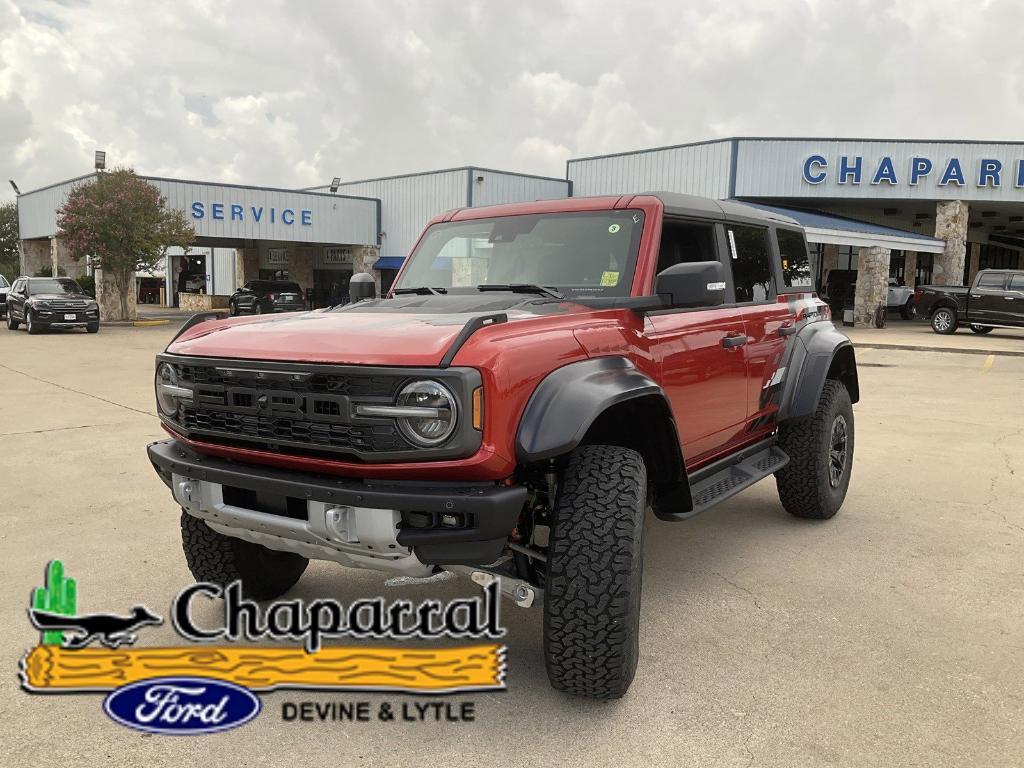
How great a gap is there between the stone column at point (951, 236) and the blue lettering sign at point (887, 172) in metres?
1.83

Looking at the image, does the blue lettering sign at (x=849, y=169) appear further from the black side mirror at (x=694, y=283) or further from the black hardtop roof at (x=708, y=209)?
the black side mirror at (x=694, y=283)

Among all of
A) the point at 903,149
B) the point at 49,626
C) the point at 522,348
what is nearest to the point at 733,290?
the point at 522,348

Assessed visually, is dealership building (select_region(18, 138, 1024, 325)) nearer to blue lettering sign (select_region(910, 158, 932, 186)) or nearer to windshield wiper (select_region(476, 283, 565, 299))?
blue lettering sign (select_region(910, 158, 932, 186))

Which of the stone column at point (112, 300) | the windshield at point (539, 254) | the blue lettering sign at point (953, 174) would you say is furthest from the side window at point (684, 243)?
the stone column at point (112, 300)

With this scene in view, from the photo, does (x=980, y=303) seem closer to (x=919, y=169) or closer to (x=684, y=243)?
(x=919, y=169)

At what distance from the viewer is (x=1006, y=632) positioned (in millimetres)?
3457

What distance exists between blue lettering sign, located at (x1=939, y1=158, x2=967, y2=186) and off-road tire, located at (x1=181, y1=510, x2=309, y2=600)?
2848 cm

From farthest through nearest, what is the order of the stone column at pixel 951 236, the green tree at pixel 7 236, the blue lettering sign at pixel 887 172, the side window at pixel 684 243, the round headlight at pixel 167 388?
the green tree at pixel 7 236
the stone column at pixel 951 236
the blue lettering sign at pixel 887 172
the side window at pixel 684 243
the round headlight at pixel 167 388

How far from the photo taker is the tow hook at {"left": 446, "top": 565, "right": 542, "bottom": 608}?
2834 millimetres

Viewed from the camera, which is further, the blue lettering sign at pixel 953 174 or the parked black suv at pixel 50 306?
the blue lettering sign at pixel 953 174

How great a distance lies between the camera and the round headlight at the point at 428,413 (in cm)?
249

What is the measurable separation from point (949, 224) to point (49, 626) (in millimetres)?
29456

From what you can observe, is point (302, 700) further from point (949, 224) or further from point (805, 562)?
point (949, 224)

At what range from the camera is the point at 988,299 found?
21.7 metres
